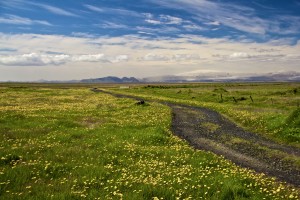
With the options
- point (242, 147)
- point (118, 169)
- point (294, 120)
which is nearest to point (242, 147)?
point (242, 147)

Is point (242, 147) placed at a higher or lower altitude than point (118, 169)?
lower

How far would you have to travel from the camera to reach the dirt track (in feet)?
53.9

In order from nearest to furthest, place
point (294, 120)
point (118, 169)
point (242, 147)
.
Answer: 1. point (118, 169)
2. point (242, 147)
3. point (294, 120)

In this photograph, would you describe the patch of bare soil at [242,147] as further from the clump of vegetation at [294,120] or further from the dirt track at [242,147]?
the clump of vegetation at [294,120]

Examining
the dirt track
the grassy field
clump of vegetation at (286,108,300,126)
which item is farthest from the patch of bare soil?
clump of vegetation at (286,108,300,126)

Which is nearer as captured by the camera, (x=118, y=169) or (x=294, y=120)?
(x=118, y=169)

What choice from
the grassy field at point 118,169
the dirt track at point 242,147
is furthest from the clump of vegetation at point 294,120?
the dirt track at point 242,147

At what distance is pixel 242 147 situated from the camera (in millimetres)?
21500

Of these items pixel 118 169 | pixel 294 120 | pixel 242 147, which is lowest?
pixel 242 147

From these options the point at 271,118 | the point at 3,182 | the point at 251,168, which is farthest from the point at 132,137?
the point at 271,118

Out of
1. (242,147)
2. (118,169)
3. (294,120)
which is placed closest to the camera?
(118,169)

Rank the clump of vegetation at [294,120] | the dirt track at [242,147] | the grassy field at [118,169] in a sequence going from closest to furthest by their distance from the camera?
the grassy field at [118,169], the dirt track at [242,147], the clump of vegetation at [294,120]

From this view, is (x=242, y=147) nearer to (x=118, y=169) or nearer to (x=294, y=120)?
(x=294, y=120)

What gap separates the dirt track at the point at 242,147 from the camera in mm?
16438
